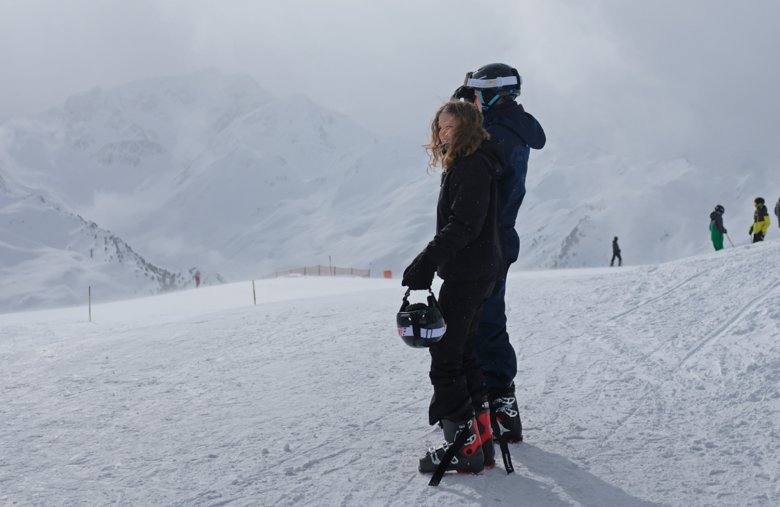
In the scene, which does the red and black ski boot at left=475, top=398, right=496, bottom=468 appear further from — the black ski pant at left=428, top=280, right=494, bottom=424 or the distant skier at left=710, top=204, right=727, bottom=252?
the distant skier at left=710, top=204, right=727, bottom=252

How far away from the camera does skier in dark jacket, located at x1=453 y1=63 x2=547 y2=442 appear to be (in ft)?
13.6

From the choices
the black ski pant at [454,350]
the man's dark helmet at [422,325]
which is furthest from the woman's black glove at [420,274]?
the black ski pant at [454,350]

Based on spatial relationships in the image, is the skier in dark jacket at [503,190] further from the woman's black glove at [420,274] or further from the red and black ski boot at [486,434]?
the woman's black glove at [420,274]

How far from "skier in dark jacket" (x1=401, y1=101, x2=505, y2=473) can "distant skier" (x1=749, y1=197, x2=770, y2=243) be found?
704 inches

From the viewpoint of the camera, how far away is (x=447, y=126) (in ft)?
12.5

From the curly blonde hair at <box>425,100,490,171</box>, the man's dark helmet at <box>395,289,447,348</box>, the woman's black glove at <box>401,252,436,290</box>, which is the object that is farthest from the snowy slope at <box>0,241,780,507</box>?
the curly blonde hair at <box>425,100,490,171</box>

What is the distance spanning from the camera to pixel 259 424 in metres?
4.89

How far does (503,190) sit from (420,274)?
909 mm

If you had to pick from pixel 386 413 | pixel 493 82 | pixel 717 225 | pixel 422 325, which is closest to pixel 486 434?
pixel 422 325

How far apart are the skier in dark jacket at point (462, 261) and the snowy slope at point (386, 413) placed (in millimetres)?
277

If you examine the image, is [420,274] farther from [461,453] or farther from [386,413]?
[386,413]

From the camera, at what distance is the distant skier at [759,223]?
19.0 meters

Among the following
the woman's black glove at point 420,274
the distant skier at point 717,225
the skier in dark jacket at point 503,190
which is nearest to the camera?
the woman's black glove at point 420,274

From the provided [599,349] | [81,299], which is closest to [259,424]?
[599,349]
